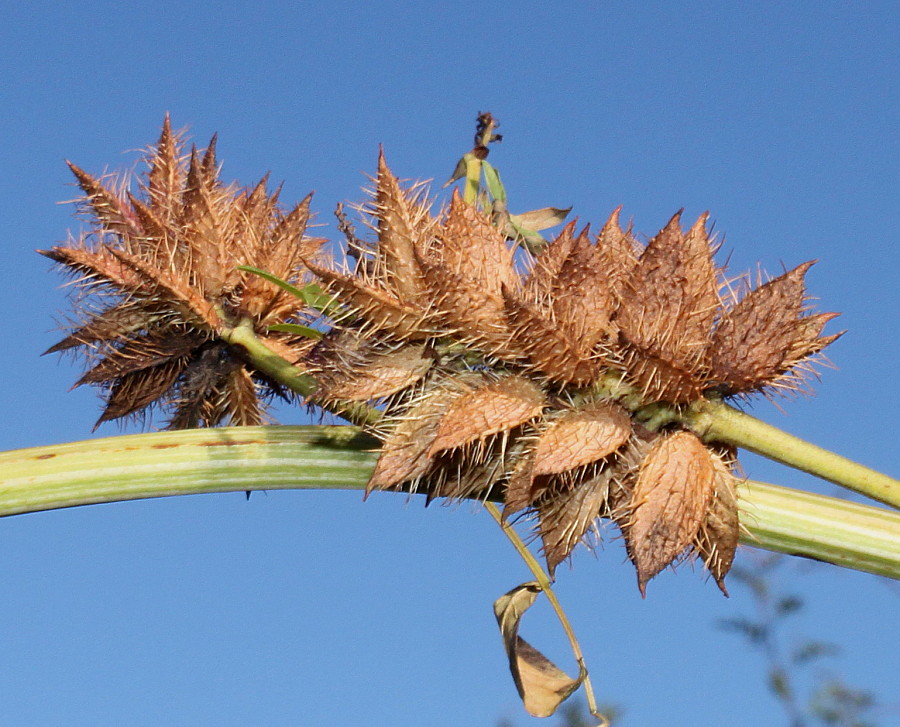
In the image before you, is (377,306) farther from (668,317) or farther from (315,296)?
(668,317)

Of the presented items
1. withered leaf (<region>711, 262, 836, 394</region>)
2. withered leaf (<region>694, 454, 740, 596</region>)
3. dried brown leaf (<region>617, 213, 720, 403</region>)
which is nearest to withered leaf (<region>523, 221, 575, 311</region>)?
dried brown leaf (<region>617, 213, 720, 403</region>)

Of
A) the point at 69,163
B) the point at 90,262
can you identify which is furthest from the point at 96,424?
the point at 69,163

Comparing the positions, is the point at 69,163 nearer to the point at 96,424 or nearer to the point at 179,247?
the point at 179,247

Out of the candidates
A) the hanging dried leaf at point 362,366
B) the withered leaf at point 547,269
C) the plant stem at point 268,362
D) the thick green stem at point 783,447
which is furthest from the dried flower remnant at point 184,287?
the thick green stem at point 783,447

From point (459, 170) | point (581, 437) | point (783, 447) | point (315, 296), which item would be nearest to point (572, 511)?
point (581, 437)

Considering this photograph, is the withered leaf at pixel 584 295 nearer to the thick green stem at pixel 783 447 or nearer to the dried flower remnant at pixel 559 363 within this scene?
the dried flower remnant at pixel 559 363
